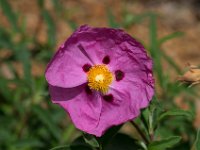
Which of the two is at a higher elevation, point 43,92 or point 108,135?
point 108,135

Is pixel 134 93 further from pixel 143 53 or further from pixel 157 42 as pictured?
pixel 157 42

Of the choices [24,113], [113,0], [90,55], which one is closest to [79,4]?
[113,0]

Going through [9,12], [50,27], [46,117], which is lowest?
[46,117]

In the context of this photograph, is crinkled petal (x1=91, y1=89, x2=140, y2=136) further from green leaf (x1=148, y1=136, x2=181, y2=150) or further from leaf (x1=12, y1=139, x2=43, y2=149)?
leaf (x1=12, y1=139, x2=43, y2=149)

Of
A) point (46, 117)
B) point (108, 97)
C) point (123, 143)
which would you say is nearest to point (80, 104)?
point (108, 97)

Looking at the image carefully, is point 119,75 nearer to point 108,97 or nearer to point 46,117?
point 108,97

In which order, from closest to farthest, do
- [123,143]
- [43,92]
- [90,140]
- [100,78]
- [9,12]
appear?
[90,140] → [100,78] → [123,143] → [43,92] → [9,12]

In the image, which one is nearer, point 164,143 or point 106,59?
point 164,143
